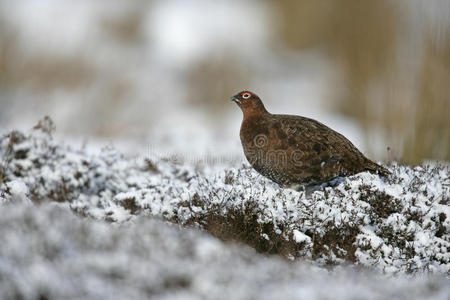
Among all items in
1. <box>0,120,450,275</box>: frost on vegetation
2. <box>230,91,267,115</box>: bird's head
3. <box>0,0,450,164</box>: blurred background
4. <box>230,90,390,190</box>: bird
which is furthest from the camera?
<box>0,0,450,164</box>: blurred background

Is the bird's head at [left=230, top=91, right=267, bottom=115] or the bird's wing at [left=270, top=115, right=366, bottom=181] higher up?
the bird's head at [left=230, top=91, right=267, bottom=115]

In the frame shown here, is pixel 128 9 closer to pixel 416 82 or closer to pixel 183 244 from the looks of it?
pixel 416 82

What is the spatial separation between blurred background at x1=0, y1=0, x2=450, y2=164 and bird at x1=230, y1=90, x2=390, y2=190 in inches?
53.9

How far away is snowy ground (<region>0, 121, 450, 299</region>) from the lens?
2123 millimetres

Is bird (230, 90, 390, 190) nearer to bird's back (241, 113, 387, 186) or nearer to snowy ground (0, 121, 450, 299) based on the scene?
bird's back (241, 113, 387, 186)

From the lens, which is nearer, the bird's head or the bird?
the bird

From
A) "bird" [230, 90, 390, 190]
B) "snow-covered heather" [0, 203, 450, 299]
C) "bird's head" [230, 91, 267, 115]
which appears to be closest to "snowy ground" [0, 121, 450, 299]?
"snow-covered heather" [0, 203, 450, 299]

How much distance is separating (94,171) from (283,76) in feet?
38.1

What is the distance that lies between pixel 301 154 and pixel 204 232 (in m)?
1.08

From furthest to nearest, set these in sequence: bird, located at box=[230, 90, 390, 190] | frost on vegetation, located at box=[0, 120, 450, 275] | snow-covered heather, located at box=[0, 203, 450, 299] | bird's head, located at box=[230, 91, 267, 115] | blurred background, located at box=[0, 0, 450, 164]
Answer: blurred background, located at box=[0, 0, 450, 164], bird's head, located at box=[230, 91, 267, 115], bird, located at box=[230, 90, 390, 190], frost on vegetation, located at box=[0, 120, 450, 275], snow-covered heather, located at box=[0, 203, 450, 299]

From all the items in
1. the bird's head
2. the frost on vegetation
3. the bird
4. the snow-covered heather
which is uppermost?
the bird's head

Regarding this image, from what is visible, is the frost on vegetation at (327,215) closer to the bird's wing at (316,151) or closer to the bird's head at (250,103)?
the bird's wing at (316,151)

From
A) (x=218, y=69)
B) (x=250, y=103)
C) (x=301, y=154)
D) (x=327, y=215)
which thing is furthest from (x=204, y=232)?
(x=218, y=69)

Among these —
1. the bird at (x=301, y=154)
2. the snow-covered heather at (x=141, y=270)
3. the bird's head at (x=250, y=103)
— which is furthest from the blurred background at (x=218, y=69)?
the snow-covered heather at (x=141, y=270)
